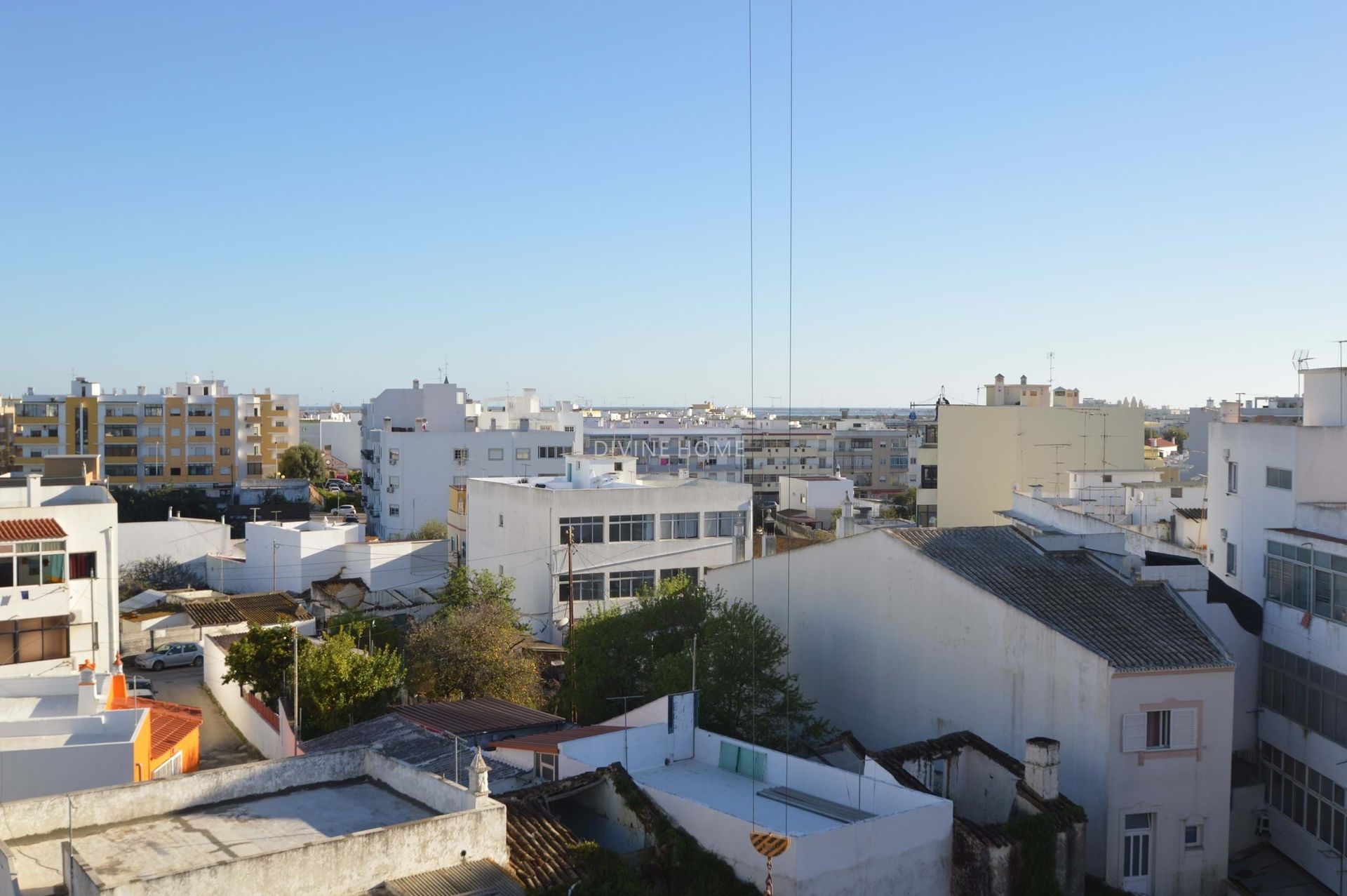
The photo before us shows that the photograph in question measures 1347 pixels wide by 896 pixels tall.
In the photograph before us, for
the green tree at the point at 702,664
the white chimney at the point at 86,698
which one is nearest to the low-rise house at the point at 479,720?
the green tree at the point at 702,664

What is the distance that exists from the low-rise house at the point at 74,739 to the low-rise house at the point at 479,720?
4.22m

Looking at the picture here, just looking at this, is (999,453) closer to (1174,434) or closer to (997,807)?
(997,807)

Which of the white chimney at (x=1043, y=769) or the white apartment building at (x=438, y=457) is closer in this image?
the white chimney at (x=1043, y=769)

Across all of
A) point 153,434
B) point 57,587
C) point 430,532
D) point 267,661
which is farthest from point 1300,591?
point 153,434

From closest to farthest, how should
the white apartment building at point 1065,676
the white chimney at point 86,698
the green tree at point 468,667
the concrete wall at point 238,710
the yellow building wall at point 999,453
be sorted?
the white apartment building at point 1065,676 < the white chimney at point 86,698 < the concrete wall at point 238,710 < the green tree at point 468,667 < the yellow building wall at point 999,453

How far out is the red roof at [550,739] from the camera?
17094 millimetres

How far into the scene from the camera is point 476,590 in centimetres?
3491

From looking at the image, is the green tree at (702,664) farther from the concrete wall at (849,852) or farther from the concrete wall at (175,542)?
the concrete wall at (175,542)

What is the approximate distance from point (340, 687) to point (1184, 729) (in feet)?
50.5

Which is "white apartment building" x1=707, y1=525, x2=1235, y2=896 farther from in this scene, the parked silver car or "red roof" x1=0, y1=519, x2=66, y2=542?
the parked silver car

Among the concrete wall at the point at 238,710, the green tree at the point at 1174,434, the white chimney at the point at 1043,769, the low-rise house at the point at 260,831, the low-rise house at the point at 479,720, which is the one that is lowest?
the concrete wall at the point at 238,710

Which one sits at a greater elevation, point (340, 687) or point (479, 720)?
point (340, 687)

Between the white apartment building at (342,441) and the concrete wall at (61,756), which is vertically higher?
the white apartment building at (342,441)

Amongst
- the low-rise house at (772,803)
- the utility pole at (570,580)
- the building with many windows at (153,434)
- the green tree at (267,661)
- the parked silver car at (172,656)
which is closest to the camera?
the low-rise house at (772,803)
